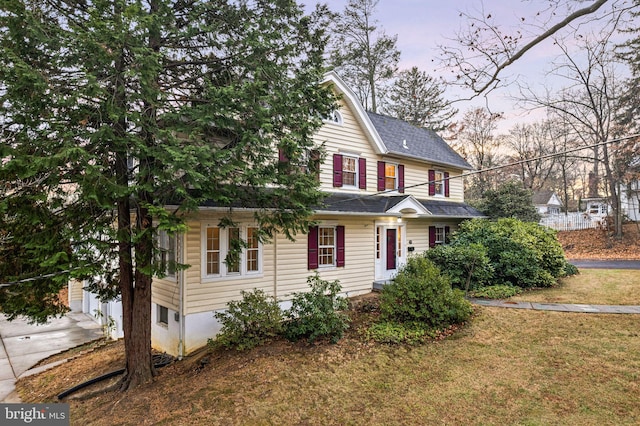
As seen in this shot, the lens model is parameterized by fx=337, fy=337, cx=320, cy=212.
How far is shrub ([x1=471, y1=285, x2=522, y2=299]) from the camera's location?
38.6ft

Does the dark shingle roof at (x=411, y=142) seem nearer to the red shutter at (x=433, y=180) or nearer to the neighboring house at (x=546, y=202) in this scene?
the red shutter at (x=433, y=180)

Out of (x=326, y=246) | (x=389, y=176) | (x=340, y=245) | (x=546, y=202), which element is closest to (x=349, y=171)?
(x=389, y=176)

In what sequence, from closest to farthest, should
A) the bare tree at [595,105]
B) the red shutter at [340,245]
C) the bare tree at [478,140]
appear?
the red shutter at [340,245] → the bare tree at [595,105] → the bare tree at [478,140]

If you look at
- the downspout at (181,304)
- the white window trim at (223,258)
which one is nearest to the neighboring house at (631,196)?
the white window trim at (223,258)

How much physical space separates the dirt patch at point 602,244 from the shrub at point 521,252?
32.5 feet

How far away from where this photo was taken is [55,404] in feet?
22.5

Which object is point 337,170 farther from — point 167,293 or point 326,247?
point 167,293

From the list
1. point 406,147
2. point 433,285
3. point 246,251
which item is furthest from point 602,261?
point 246,251

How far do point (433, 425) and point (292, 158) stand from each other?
5025 millimetres

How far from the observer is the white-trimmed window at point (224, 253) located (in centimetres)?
937

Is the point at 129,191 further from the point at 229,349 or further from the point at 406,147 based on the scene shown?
the point at 406,147

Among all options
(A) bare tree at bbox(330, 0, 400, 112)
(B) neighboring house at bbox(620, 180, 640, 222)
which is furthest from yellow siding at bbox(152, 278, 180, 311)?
(B) neighboring house at bbox(620, 180, 640, 222)

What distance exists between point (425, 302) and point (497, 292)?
4.50 metres

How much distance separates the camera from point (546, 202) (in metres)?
43.2
